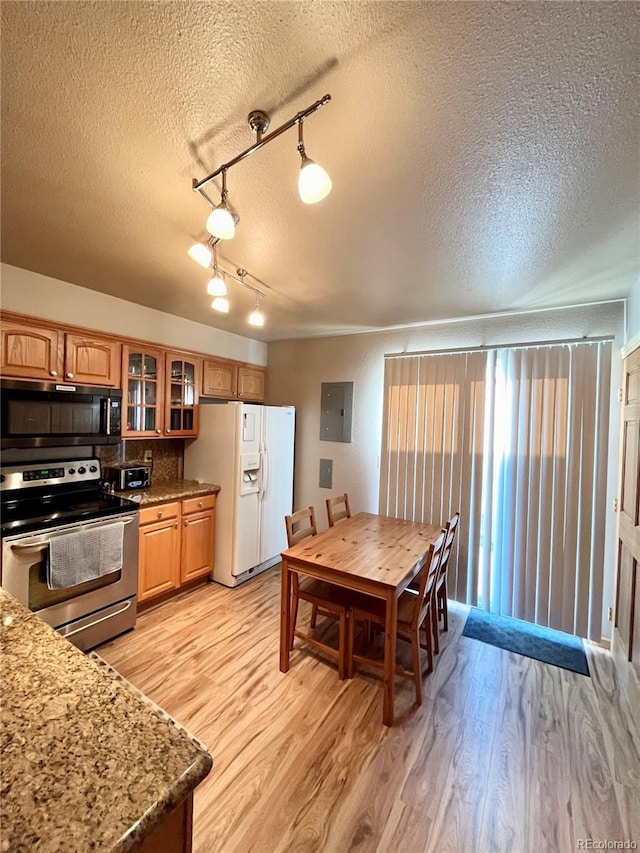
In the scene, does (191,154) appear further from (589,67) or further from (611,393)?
(611,393)

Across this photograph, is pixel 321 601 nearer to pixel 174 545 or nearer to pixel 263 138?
pixel 174 545

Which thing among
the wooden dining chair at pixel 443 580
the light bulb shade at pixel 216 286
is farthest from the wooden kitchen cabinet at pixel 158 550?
the wooden dining chair at pixel 443 580

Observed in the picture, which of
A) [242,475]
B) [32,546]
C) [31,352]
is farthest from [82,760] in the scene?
[242,475]

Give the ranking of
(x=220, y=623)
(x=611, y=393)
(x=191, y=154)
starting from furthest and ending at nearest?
(x=220, y=623), (x=611, y=393), (x=191, y=154)

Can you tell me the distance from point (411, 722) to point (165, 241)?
Answer: 9.42 ft

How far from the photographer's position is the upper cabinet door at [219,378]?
3500mm

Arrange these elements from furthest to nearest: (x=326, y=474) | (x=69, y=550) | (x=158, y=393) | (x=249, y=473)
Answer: (x=326, y=474) → (x=249, y=473) → (x=158, y=393) → (x=69, y=550)

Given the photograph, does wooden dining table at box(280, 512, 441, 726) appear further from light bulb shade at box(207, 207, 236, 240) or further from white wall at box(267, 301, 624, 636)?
light bulb shade at box(207, 207, 236, 240)

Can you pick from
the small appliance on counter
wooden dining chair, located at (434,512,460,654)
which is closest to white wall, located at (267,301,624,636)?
wooden dining chair, located at (434,512,460,654)

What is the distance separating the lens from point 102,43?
2.87ft

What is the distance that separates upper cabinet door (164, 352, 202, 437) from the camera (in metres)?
3.16

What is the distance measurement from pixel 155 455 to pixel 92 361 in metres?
1.09

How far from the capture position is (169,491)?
297 cm

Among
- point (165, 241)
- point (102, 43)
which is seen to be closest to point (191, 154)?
point (102, 43)
